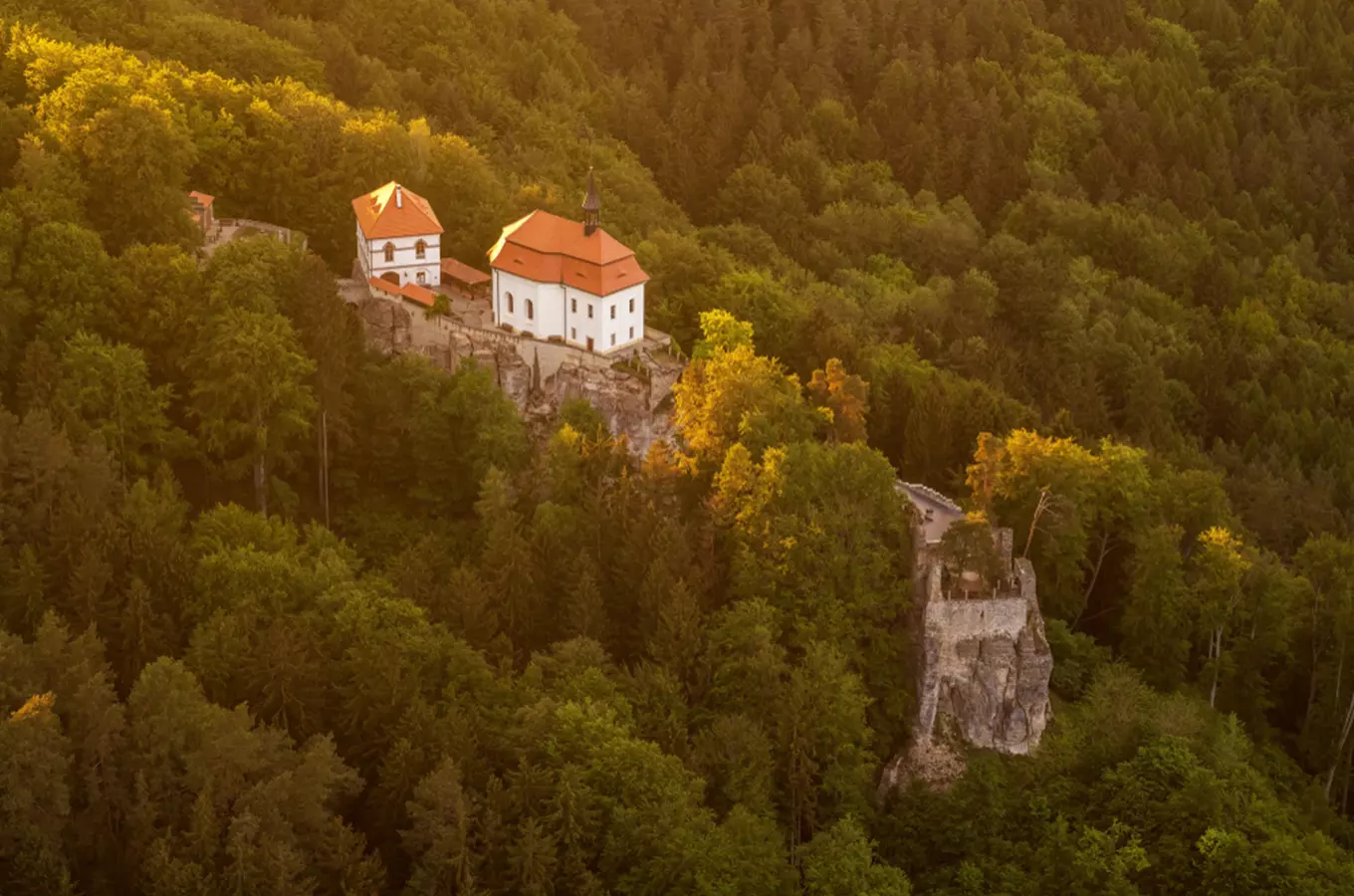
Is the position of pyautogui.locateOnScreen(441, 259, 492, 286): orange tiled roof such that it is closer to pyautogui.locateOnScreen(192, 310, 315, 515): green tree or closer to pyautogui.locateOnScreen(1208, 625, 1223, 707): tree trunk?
pyautogui.locateOnScreen(192, 310, 315, 515): green tree

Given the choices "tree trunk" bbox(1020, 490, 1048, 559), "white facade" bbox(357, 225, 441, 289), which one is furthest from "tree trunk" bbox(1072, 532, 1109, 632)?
"white facade" bbox(357, 225, 441, 289)

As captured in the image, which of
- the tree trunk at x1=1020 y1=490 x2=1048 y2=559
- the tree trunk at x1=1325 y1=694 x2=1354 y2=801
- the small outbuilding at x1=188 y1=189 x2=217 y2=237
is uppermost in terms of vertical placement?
the small outbuilding at x1=188 y1=189 x2=217 y2=237

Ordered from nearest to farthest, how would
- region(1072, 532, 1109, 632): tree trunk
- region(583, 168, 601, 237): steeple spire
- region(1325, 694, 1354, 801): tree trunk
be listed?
region(583, 168, 601, 237): steeple spire
region(1325, 694, 1354, 801): tree trunk
region(1072, 532, 1109, 632): tree trunk

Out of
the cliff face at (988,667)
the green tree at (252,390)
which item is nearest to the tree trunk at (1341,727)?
the cliff face at (988,667)

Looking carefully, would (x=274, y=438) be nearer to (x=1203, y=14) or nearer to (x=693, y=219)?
(x=693, y=219)

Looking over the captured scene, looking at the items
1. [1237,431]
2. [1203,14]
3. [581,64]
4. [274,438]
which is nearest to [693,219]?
[581,64]

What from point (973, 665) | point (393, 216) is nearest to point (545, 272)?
point (393, 216)

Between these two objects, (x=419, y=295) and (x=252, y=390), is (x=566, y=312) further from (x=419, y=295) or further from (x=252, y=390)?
(x=252, y=390)
